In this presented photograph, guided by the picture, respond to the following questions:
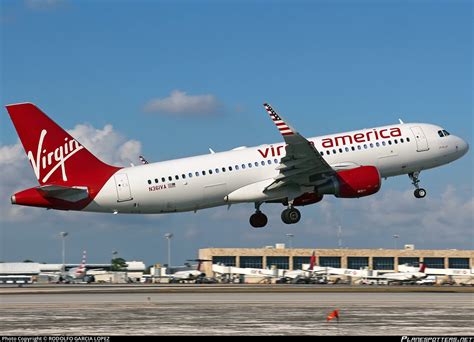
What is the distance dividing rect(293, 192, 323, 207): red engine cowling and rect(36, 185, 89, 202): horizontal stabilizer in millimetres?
17127

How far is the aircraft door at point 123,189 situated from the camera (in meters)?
60.8

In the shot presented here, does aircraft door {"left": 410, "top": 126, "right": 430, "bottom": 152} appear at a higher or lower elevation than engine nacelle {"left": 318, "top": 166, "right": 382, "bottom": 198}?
higher

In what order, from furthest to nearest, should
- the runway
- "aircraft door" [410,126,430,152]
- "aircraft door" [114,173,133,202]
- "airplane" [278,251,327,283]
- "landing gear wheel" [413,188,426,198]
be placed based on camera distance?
"airplane" [278,251,327,283] < "landing gear wheel" [413,188,426,198] < "aircraft door" [410,126,430,152] < "aircraft door" [114,173,133,202] < the runway

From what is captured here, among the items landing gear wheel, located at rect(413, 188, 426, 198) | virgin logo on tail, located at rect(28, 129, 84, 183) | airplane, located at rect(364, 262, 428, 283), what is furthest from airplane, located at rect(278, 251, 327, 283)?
virgin logo on tail, located at rect(28, 129, 84, 183)

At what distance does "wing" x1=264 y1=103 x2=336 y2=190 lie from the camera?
60531mm

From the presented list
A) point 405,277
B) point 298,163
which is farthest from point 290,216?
point 405,277

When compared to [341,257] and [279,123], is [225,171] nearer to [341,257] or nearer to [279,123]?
[279,123]

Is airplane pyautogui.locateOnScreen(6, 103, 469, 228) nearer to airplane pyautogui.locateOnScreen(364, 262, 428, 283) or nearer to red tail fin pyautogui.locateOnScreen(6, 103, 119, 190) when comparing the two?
red tail fin pyautogui.locateOnScreen(6, 103, 119, 190)

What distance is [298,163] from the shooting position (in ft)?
206

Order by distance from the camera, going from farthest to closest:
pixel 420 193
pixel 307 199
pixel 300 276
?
pixel 300 276
pixel 420 193
pixel 307 199

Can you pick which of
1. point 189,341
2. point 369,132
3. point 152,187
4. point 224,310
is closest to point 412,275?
point 369,132

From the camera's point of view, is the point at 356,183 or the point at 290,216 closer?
the point at 356,183

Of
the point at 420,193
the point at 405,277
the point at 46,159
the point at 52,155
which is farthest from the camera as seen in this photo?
the point at 405,277

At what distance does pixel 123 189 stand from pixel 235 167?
8.94 m
